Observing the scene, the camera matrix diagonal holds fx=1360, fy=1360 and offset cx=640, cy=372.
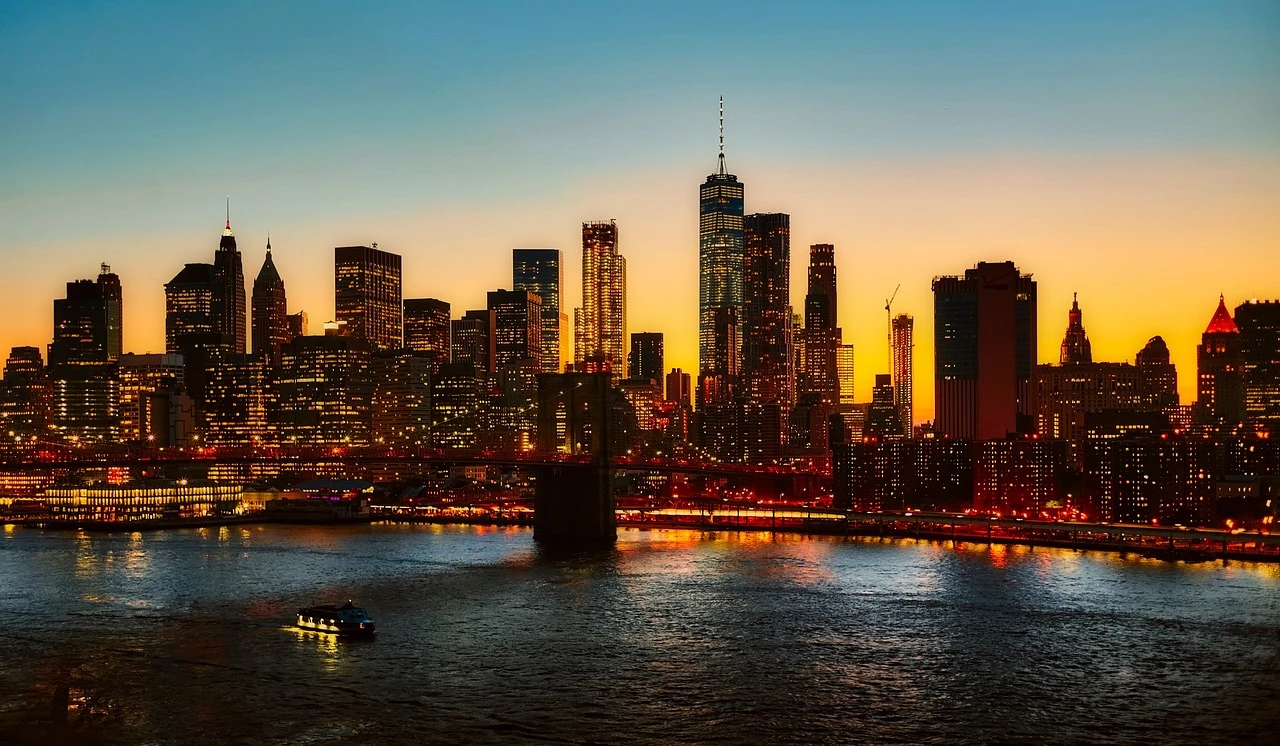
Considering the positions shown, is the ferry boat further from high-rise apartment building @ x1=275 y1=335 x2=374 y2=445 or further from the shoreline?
high-rise apartment building @ x1=275 y1=335 x2=374 y2=445

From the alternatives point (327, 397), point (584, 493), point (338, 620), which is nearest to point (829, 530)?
point (584, 493)

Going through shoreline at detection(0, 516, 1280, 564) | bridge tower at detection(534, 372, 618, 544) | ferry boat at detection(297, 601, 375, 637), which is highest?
bridge tower at detection(534, 372, 618, 544)

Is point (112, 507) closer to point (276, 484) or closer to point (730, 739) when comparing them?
point (276, 484)

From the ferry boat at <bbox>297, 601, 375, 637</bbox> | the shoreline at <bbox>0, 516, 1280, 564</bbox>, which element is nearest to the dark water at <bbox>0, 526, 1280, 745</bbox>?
the ferry boat at <bbox>297, 601, 375, 637</bbox>

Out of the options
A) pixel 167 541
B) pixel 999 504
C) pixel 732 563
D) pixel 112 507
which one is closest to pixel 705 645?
pixel 732 563

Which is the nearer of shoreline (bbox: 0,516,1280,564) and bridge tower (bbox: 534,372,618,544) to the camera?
shoreline (bbox: 0,516,1280,564)

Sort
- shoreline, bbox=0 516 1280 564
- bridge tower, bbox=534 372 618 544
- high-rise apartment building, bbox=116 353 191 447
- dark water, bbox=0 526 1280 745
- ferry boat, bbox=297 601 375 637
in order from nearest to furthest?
dark water, bbox=0 526 1280 745
ferry boat, bbox=297 601 375 637
shoreline, bbox=0 516 1280 564
bridge tower, bbox=534 372 618 544
high-rise apartment building, bbox=116 353 191 447

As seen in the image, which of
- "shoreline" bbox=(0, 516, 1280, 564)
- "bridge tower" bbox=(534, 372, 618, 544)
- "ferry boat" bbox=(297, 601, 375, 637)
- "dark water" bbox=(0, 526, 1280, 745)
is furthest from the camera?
"bridge tower" bbox=(534, 372, 618, 544)
